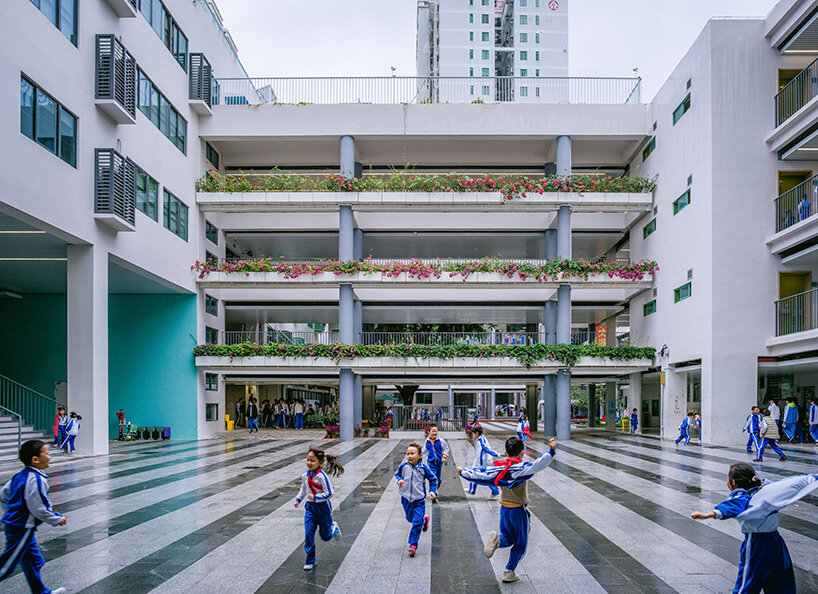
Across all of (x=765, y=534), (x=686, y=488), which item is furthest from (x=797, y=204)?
(x=765, y=534)

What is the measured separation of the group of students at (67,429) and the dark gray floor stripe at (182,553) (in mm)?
10329

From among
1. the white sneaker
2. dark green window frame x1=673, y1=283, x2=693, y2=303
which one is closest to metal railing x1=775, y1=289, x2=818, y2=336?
dark green window frame x1=673, y1=283, x2=693, y2=303

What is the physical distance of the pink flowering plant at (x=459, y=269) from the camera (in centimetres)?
3209

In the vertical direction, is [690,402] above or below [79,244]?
below

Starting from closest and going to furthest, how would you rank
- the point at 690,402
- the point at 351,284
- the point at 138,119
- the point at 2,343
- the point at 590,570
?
the point at 590,570
the point at 138,119
the point at 2,343
the point at 351,284
the point at 690,402

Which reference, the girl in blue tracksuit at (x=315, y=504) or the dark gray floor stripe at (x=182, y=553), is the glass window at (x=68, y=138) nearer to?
the dark gray floor stripe at (x=182, y=553)

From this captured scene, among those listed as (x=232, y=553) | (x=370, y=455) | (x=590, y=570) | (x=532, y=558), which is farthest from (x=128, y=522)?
(x=370, y=455)

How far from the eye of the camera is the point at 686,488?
1399 cm

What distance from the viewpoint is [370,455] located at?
22188 millimetres

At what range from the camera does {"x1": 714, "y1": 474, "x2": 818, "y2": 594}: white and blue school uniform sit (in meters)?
5.54

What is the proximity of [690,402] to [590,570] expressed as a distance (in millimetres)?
32514

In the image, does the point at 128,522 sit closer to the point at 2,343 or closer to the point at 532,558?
the point at 532,558

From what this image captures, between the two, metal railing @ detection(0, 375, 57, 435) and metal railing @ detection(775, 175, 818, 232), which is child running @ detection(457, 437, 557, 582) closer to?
metal railing @ detection(775, 175, 818, 232)

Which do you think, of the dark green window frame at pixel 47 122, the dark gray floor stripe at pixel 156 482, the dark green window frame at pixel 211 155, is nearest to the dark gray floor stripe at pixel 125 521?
the dark gray floor stripe at pixel 156 482
